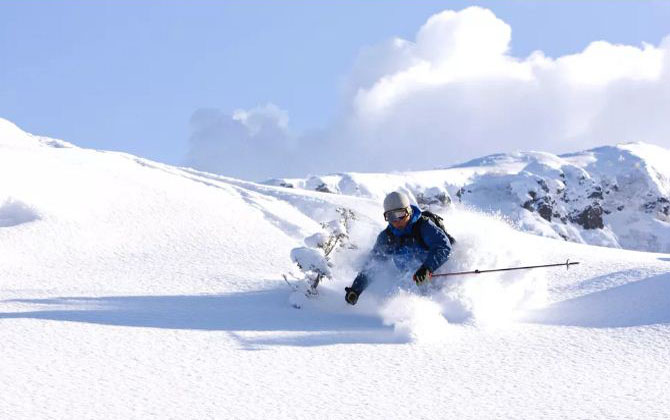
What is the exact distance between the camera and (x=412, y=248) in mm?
8555

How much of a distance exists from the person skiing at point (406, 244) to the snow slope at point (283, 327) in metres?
0.26

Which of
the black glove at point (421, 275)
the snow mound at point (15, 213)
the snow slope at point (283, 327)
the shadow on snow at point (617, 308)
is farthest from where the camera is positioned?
the snow mound at point (15, 213)

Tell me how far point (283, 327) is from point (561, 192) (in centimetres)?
18250

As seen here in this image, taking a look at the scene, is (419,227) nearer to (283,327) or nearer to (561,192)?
(283,327)

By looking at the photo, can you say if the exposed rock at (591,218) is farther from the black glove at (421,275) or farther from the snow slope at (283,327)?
the black glove at (421,275)

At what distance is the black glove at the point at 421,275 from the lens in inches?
311

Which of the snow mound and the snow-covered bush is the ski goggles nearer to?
the snow-covered bush

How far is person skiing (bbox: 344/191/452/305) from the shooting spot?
26.7 feet

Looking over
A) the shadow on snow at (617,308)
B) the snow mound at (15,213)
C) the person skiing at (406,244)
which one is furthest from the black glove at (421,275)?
the snow mound at (15,213)

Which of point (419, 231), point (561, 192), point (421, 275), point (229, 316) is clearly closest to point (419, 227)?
point (419, 231)

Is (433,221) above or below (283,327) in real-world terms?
above

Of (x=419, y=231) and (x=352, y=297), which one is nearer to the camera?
(x=352, y=297)

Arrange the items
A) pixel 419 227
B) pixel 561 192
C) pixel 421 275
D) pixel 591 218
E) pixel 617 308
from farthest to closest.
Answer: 1. pixel 591 218
2. pixel 561 192
3. pixel 419 227
4. pixel 617 308
5. pixel 421 275

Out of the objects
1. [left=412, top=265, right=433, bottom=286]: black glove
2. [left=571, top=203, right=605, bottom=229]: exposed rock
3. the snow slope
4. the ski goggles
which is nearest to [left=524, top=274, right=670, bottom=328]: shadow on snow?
the snow slope
